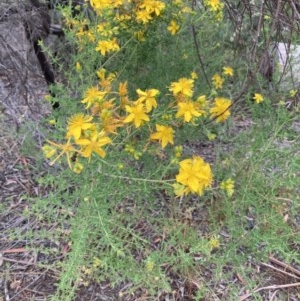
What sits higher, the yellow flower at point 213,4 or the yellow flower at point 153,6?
the yellow flower at point 153,6

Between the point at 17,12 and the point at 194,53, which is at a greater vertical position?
the point at 17,12

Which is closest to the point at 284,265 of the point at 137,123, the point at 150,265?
the point at 150,265

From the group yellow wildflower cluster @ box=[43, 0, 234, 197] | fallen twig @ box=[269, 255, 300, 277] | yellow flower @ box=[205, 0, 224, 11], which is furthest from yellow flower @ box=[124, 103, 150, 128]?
fallen twig @ box=[269, 255, 300, 277]

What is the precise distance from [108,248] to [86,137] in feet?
2.40

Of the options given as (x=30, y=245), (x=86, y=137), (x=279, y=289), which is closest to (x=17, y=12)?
(x=30, y=245)

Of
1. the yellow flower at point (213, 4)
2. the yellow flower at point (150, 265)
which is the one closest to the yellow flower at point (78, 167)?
the yellow flower at point (150, 265)

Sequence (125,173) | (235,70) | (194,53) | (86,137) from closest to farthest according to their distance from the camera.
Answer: (86,137)
(125,173)
(194,53)
(235,70)

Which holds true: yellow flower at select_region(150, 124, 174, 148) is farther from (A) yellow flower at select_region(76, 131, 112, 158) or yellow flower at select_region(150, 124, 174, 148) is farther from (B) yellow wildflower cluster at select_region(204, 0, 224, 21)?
(B) yellow wildflower cluster at select_region(204, 0, 224, 21)

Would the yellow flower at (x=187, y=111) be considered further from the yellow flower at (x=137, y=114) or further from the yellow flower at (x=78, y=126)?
the yellow flower at (x=78, y=126)

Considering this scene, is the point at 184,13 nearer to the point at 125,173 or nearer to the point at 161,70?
the point at 161,70

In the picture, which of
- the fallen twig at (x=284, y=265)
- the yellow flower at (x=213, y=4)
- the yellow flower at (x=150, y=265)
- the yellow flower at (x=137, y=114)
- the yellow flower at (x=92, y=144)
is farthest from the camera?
the fallen twig at (x=284, y=265)

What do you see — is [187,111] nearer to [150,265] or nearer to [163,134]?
[163,134]

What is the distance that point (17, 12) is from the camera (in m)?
2.34

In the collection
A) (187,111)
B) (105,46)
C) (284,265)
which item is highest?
(105,46)
